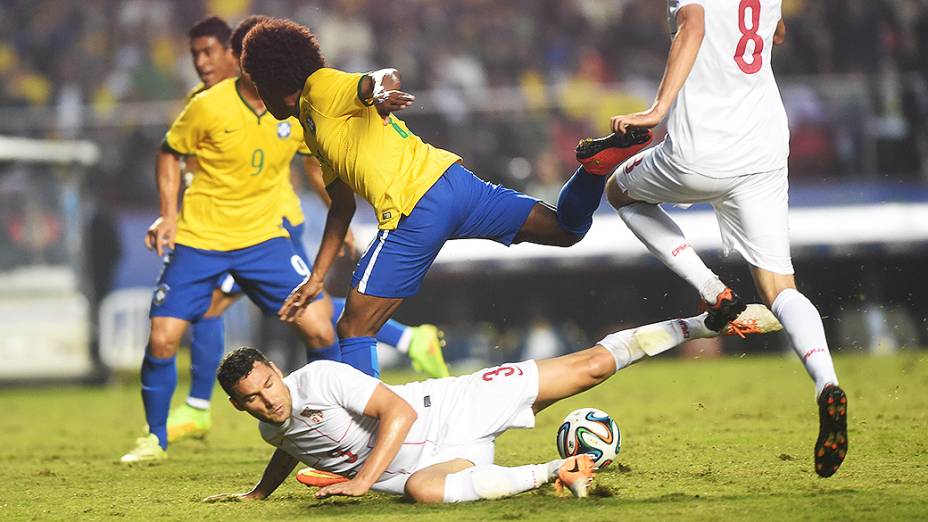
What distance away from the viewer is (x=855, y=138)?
44.9 feet

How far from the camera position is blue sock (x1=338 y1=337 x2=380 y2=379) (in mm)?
6250

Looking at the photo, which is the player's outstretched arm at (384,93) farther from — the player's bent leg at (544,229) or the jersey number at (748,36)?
the jersey number at (748,36)

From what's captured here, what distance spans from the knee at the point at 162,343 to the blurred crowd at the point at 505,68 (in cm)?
494

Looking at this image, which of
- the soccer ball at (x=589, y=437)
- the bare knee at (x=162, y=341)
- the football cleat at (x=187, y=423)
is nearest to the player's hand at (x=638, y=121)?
the soccer ball at (x=589, y=437)

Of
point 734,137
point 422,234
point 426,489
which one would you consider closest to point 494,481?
point 426,489

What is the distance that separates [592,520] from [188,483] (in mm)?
2679

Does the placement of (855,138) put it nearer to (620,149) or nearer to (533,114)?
(533,114)

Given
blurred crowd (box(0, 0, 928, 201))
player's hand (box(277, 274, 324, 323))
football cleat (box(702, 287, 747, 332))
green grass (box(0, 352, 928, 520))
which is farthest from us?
blurred crowd (box(0, 0, 928, 201))

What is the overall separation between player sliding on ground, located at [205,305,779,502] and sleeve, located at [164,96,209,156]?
8.95ft

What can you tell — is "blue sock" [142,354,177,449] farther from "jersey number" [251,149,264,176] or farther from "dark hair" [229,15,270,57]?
"dark hair" [229,15,270,57]

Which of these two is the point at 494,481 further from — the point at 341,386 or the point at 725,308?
the point at 725,308

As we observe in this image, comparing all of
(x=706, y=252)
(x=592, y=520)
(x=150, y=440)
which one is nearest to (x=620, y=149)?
(x=592, y=520)

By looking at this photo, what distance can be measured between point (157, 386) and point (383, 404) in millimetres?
3004

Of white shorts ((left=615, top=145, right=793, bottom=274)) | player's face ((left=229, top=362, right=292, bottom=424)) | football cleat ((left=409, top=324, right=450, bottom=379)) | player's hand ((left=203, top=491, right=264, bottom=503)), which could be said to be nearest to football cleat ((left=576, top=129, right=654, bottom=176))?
white shorts ((left=615, top=145, right=793, bottom=274))
